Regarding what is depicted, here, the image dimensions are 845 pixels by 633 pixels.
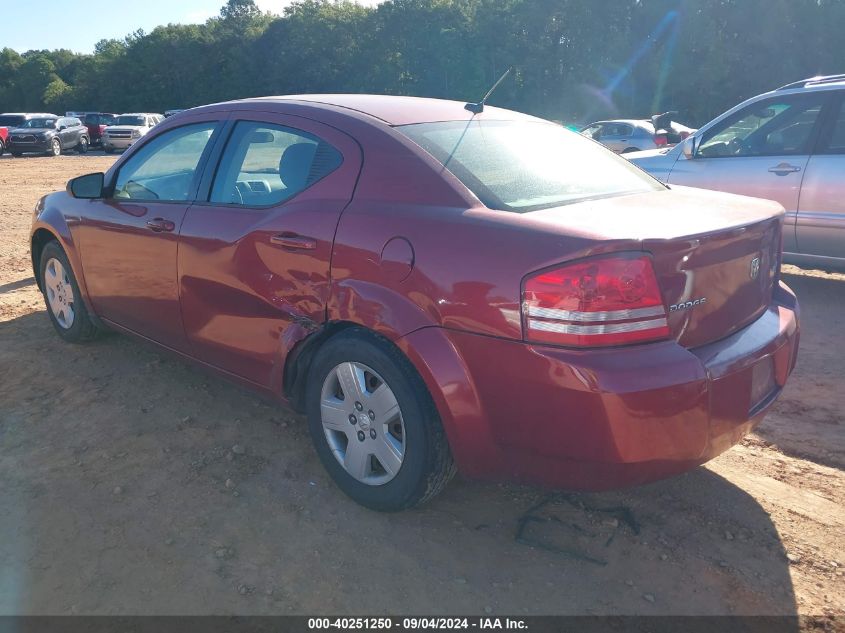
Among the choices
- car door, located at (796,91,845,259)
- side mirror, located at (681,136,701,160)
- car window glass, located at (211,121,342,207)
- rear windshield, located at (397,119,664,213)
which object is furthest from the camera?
side mirror, located at (681,136,701,160)

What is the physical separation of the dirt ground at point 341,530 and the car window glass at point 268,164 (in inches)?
48.6

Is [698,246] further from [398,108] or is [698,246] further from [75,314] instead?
[75,314]

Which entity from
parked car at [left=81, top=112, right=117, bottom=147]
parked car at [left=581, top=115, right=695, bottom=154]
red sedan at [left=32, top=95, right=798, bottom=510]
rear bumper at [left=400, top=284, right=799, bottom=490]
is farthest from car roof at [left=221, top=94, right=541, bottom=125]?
parked car at [left=81, top=112, right=117, bottom=147]

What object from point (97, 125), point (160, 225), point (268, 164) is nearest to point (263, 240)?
point (268, 164)

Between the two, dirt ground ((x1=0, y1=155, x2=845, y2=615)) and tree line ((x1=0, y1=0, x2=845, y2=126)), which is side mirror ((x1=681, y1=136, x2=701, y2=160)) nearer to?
dirt ground ((x1=0, y1=155, x2=845, y2=615))

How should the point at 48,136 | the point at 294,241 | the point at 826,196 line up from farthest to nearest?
the point at 48,136 < the point at 826,196 < the point at 294,241

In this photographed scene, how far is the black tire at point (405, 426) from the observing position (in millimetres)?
2781

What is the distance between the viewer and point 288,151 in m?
3.40

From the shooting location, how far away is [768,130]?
261 inches

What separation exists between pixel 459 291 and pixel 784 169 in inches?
194

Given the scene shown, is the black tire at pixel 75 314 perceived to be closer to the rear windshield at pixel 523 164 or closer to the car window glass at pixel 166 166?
the car window glass at pixel 166 166

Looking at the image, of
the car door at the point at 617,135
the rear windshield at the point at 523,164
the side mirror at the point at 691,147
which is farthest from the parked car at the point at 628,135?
the rear windshield at the point at 523,164

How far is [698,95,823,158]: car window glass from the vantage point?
20.8 feet

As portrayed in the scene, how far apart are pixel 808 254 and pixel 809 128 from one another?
110cm
